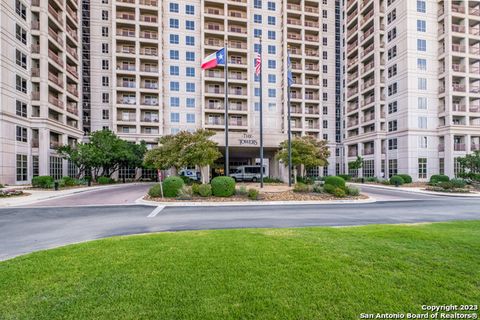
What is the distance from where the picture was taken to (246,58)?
158 ft

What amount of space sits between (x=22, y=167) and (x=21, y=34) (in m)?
17.0

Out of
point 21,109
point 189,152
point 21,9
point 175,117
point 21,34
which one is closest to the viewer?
point 189,152

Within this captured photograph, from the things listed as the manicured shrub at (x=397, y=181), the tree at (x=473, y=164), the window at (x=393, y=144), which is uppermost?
the window at (x=393, y=144)

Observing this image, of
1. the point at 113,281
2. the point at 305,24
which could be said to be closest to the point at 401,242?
the point at 113,281

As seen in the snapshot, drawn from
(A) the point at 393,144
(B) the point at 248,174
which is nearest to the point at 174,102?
(B) the point at 248,174

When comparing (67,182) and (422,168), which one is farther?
(422,168)

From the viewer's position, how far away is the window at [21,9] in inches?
1194

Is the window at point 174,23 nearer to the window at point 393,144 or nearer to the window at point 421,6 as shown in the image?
the window at point 421,6

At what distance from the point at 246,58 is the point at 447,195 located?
39351 mm

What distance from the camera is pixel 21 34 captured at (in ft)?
101

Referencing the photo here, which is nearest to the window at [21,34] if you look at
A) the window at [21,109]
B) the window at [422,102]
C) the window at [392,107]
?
the window at [21,109]

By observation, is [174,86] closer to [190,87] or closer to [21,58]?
[190,87]

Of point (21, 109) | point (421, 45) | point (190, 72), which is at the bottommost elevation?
point (21, 109)

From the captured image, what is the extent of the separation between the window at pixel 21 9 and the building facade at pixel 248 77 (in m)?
0.16
